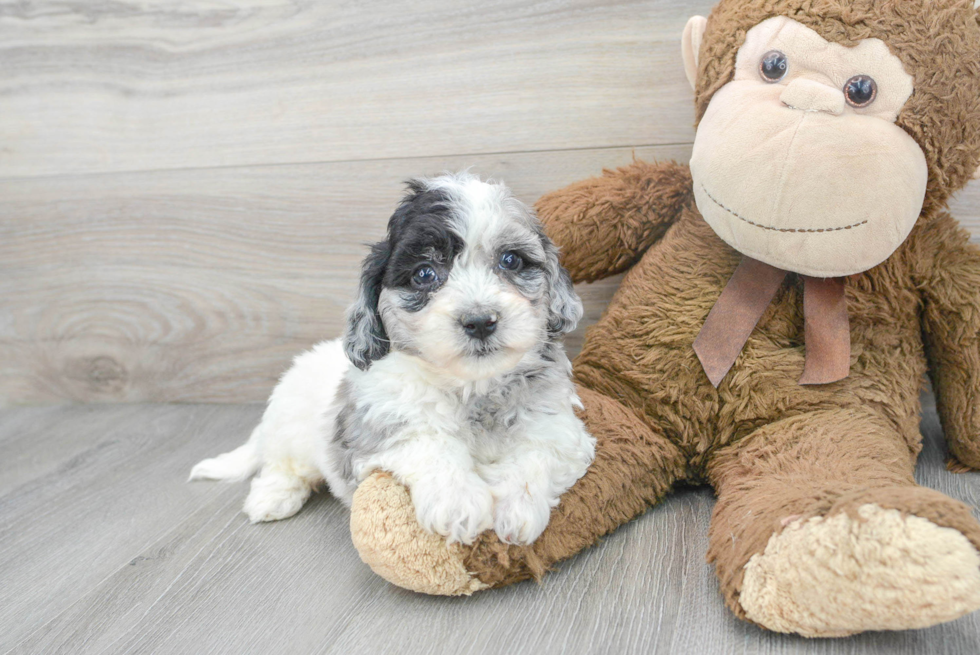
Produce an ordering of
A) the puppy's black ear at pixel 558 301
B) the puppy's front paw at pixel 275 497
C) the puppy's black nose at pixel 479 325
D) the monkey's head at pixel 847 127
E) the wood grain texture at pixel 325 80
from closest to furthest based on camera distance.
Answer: the puppy's black nose at pixel 479 325 → the monkey's head at pixel 847 127 → the puppy's black ear at pixel 558 301 → the puppy's front paw at pixel 275 497 → the wood grain texture at pixel 325 80

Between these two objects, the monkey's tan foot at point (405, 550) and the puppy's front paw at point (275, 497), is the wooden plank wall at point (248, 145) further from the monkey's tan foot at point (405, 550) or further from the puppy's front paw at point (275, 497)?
the monkey's tan foot at point (405, 550)

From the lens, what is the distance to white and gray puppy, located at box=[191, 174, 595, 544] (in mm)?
1290

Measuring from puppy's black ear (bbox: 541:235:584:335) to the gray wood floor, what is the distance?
0.46 meters

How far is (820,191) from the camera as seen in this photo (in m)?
1.37

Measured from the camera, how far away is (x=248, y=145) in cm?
232

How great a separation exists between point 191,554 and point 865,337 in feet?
5.22

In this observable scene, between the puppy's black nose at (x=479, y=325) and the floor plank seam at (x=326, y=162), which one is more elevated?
the puppy's black nose at (x=479, y=325)

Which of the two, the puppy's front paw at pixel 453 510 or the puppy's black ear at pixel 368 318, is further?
the puppy's black ear at pixel 368 318

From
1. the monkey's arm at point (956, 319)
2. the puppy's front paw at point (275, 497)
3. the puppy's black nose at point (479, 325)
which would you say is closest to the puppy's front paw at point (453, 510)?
the puppy's black nose at point (479, 325)

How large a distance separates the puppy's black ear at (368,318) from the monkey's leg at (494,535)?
24 centimetres

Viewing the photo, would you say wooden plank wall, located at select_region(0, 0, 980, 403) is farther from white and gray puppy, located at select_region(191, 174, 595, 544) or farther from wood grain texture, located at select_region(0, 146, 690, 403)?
white and gray puppy, located at select_region(191, 174, 595, 544)

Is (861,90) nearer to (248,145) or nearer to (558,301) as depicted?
(558,301)

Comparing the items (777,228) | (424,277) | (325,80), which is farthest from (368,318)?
(325,80)

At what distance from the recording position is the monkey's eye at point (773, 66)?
1.44m
